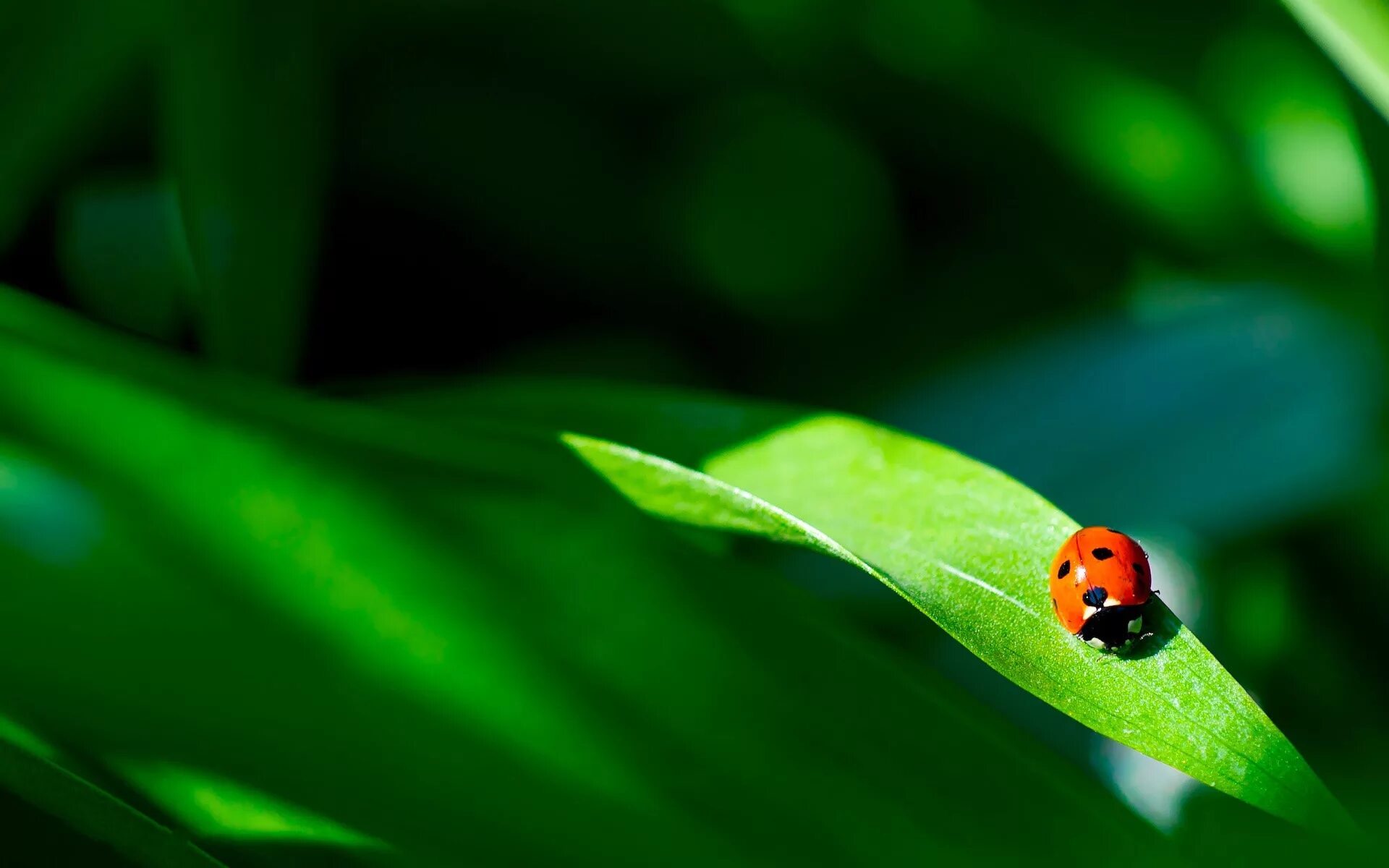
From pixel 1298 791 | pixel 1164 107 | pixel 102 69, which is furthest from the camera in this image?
pixel 1164 107

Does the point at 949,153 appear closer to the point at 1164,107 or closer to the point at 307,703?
the point at 1164,107

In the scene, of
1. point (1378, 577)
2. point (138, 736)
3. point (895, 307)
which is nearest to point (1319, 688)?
point (1378, 577)

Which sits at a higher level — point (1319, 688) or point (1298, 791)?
point (1319, 688)

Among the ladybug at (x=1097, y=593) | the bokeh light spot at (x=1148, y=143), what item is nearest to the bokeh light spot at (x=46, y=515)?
the ladybug at (x=1097, y=593)

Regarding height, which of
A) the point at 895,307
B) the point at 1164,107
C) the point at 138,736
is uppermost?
the point at 1164,107

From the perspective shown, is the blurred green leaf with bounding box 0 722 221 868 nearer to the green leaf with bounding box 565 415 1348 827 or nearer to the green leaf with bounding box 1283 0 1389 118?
the green leaf with bounding box 565 415 1348 827

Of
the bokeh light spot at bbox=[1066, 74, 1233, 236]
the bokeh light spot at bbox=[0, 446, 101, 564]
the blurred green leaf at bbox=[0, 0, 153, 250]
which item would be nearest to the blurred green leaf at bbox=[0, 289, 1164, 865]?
the bokeh light spot at bbox=[0, 446, 101, 564]

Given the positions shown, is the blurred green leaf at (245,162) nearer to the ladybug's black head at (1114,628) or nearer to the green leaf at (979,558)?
the green leaf at (979,558)

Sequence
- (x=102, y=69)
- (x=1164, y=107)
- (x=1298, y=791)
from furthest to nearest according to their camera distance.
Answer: (x=1164, y=107) → (x=102, y=69) → (x=1298, y=791)
